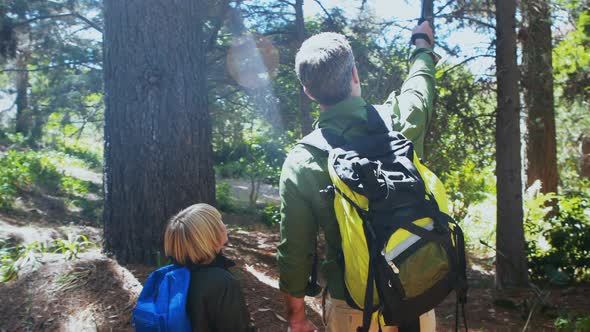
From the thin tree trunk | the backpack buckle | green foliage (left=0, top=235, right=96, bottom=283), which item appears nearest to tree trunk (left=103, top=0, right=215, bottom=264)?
green foliage (left=0, top=235, right=96, bottom=283)

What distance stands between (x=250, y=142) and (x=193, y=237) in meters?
10.2

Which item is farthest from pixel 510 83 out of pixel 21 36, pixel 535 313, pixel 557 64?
pixel 21 36

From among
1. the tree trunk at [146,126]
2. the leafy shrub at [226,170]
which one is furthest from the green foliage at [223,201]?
the leafy shrub at [226,170]

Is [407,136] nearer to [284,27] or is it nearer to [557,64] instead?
[557,64]

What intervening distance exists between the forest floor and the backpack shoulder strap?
220 cm

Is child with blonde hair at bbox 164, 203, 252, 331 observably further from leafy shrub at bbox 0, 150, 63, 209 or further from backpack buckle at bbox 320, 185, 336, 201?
leafy shrub at bbox 0, 150, 63, 209

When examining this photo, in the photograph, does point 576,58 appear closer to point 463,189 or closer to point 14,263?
point 463,189

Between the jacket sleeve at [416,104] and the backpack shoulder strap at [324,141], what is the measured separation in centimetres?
34

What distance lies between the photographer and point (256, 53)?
951 centimetres

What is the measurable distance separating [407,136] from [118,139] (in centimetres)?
283

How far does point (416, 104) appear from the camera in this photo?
2.43m

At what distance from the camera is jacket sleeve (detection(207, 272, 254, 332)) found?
239cm

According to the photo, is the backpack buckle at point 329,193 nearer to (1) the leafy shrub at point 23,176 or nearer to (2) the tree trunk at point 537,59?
(2) the tree trunk at point 537,59

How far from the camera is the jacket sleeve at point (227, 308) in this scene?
2.39m
